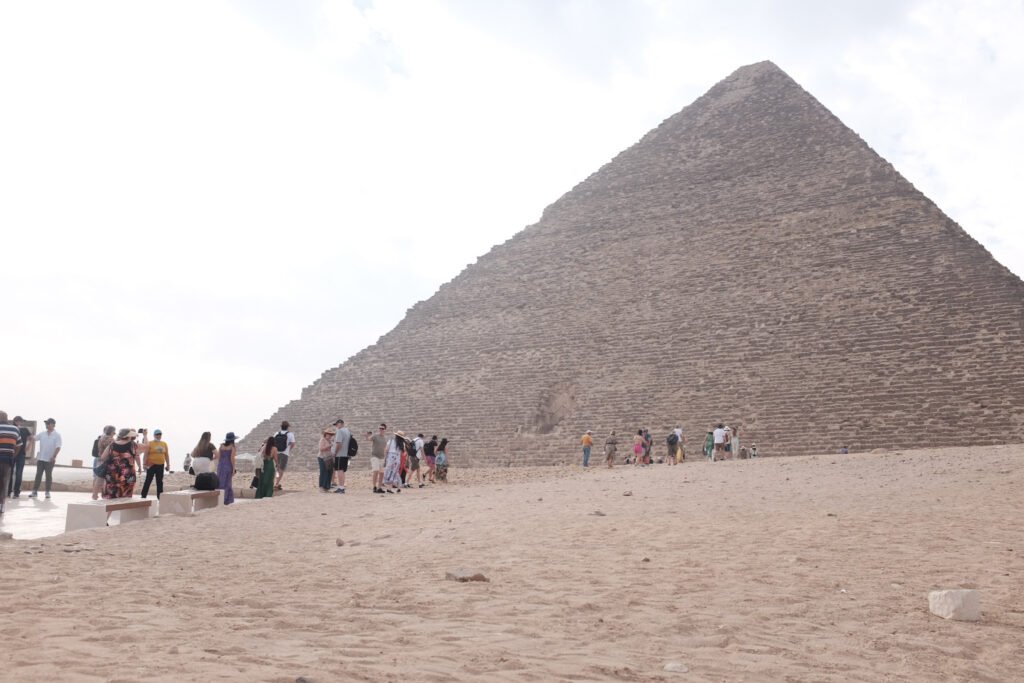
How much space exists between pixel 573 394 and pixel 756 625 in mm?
17467

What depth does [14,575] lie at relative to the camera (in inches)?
156

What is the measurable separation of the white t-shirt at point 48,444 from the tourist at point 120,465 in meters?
2.38

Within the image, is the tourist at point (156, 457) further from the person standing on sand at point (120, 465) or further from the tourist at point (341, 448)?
the tourist at point (341, 448)

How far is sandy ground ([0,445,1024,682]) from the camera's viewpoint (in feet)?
9.70

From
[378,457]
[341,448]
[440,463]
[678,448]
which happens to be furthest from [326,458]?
[678,448]

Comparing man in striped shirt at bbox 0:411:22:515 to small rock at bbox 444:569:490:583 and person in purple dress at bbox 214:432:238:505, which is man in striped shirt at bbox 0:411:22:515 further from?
small rock at bbox 444:569:490:583

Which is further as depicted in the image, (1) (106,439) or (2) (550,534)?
(1) (106,439)

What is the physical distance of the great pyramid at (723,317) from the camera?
17.4 m

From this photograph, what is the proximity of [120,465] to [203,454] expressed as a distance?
1.24 m

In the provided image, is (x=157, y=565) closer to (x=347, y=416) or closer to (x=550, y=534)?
(x=550, y=534)

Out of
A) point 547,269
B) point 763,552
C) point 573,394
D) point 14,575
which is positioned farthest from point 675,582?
point 547,269

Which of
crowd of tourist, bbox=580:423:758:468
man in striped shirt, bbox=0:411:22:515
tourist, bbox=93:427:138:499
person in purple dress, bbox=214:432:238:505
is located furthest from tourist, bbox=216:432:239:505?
crowd of tourist, bbox=580:423:758:468

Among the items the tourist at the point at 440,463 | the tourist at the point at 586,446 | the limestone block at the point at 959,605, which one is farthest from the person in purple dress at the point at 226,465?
the tourist at the point at 586,446

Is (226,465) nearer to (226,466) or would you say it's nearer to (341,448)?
(226,466)
